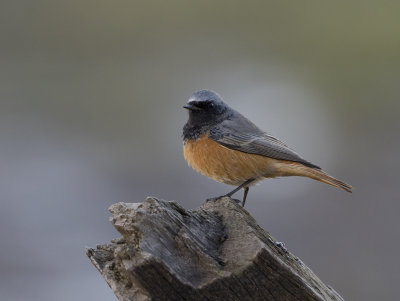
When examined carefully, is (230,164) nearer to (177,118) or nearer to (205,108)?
(205,108)

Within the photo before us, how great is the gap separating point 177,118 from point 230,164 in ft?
23.0

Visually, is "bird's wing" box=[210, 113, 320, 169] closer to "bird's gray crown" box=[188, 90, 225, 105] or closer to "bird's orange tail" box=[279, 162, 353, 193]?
"bird's orange tail" box=[279, 162, 353, 193]

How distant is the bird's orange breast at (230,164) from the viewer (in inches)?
236

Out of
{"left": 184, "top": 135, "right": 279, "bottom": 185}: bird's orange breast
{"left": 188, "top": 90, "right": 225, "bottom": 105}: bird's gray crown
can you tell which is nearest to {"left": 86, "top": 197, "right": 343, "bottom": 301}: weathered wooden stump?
{"left": 184, "top": 135, "right": 279, "bottom": 185}: bird's orange breast

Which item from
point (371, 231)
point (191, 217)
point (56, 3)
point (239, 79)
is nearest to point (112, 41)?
point (56, 3)

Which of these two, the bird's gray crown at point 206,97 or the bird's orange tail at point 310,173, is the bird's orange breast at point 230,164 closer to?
the bird's orange tail at point 310,173

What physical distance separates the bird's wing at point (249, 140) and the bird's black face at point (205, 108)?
0.13 meters

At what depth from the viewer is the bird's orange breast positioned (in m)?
6.00

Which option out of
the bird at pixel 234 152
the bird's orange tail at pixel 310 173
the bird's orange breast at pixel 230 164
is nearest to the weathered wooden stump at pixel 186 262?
the bird's orange tail at pixel 310 173

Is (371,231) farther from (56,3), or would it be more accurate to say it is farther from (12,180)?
(56,3)

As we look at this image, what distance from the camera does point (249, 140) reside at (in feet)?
20.4

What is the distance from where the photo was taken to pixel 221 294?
9.47ft

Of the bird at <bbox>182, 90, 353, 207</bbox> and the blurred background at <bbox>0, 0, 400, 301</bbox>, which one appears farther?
the blurred background at <bbox>0, 0, 400, 301</bbox>

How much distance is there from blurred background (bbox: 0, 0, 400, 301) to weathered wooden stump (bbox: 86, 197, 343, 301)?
4.66m
